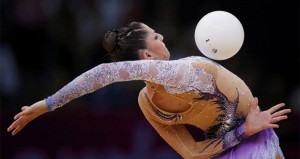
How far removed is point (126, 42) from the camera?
303 centimetres

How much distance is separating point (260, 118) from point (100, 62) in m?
2.94

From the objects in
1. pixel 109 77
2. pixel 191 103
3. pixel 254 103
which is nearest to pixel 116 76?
pixel 109 77

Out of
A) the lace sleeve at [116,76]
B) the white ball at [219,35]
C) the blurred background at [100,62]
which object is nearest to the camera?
the lace sleeve at [116,76]

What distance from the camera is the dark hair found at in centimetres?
302

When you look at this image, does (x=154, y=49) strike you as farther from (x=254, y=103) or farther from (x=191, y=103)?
(x=254, y=103)

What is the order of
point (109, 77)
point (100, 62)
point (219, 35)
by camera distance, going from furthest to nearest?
point (100, 62)
point (219, 35)
point (109, 77)

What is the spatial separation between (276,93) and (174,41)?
3.32 ft

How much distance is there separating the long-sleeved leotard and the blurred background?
2.10 metres

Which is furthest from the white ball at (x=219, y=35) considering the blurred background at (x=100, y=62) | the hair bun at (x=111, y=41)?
the blurred background at (x=100, y=62)

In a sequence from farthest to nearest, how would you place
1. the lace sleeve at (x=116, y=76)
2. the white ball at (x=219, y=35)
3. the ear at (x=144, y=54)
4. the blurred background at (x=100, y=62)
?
the blurred background at (x=100, y=62) → the ear at (x=144, y=54) → the white ball at (x=219, y=35) → the lace sleeve at (x=116, y=76)

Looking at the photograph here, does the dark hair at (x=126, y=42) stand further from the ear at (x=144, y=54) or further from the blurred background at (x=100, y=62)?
the blurred background at (x=100, y=62)

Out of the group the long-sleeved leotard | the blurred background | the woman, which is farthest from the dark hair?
the blurred background

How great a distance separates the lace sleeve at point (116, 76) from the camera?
9.05 ft

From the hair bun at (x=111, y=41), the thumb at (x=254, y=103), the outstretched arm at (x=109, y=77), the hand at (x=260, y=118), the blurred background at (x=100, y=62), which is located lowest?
the blurred background at (x=100, y=62)
